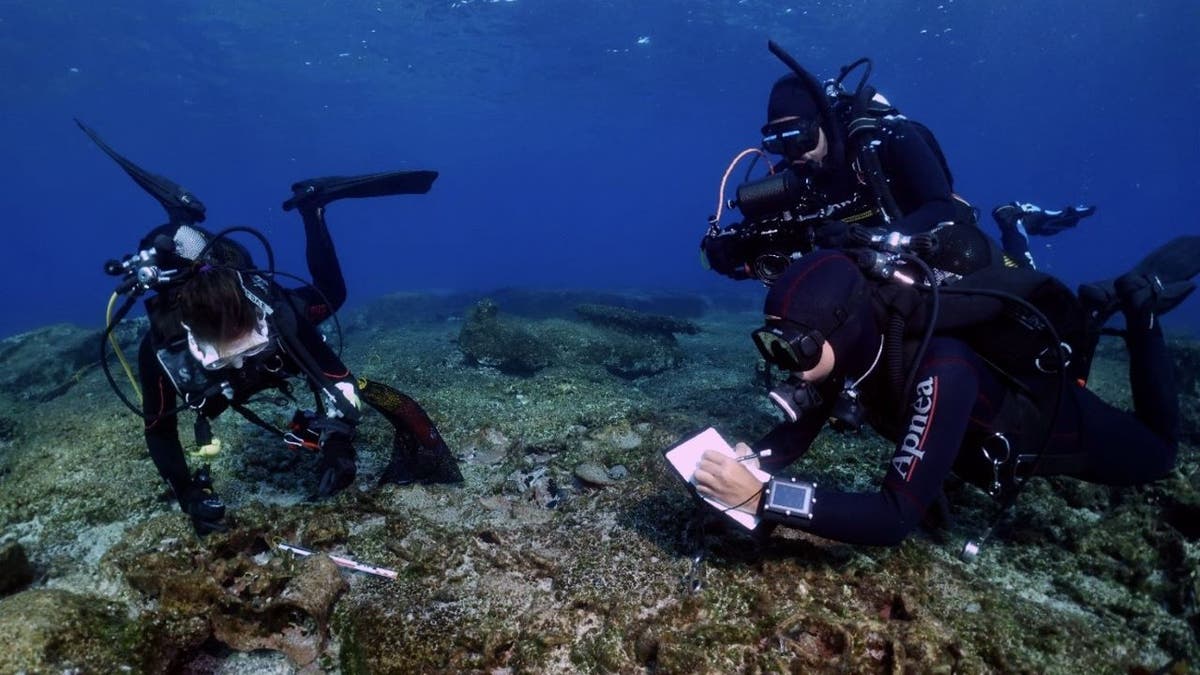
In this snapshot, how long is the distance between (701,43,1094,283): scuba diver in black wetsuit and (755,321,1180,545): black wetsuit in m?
1.41

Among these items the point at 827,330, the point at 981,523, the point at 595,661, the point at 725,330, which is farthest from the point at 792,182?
the point at 725,330

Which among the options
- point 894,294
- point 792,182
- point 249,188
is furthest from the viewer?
point 249,188

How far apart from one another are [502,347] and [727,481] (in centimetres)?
690

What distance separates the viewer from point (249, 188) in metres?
118

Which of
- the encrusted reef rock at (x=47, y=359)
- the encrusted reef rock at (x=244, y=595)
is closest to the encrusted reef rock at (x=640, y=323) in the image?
the encrusted reef rock at (x=244, y=595)

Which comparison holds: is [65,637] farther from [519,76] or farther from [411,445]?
[519,76]

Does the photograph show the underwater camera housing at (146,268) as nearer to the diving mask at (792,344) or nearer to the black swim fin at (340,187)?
the black swim fin at (340,187)

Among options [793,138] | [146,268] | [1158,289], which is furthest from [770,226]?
[146,268]

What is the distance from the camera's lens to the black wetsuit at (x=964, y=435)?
2.54 metres

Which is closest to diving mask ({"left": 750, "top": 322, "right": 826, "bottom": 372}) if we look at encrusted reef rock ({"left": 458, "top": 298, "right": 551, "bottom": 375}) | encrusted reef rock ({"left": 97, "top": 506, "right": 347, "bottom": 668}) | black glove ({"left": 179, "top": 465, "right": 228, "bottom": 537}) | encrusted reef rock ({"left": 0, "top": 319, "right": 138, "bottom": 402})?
encrusted reef rock ({"left": 97, "top": 506, "right": 347, "bottom": 668})

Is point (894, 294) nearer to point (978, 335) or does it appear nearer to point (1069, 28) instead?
point (978, 335)

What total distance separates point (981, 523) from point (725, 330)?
11622 millimetres

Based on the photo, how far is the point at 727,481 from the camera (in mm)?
2621

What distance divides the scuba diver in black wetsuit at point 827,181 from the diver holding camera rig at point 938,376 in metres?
1.14
